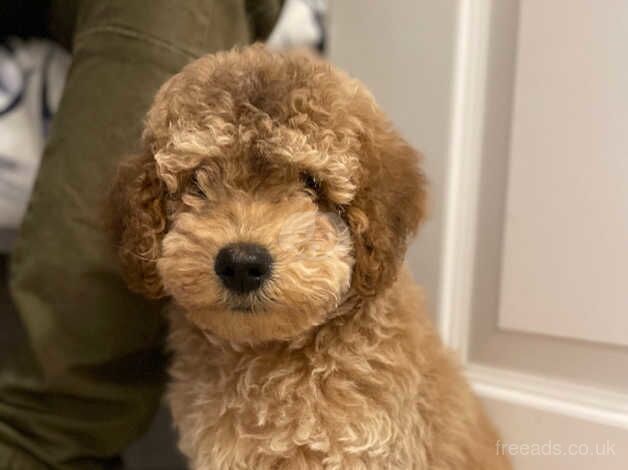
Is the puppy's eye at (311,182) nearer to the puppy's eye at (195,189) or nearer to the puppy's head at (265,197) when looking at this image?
the puppy's head at (265,197)

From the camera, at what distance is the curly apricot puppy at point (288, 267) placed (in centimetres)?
93

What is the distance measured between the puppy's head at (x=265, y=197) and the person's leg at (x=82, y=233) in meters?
0.17

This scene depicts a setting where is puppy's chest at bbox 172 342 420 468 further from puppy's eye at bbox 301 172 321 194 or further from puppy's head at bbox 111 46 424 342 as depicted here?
puppy's eye at bbox 301 172 321 194

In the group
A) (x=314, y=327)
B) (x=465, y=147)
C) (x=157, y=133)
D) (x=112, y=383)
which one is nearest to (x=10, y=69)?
(x=157, y=133)

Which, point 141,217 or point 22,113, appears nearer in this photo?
point 141,217

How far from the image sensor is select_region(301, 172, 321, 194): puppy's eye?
960mm

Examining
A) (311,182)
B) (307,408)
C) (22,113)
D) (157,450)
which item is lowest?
(157,450)

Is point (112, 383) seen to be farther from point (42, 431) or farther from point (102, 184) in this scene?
point (102, 184)

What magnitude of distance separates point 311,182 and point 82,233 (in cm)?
42

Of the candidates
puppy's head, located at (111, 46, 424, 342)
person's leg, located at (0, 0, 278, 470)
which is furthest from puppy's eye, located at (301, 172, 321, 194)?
person's leg, located at (0, 0, 278, 470)

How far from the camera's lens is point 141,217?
1.00 metres

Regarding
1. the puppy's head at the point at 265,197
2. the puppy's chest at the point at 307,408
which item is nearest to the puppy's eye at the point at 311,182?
the puppy's head at the point at 265,197

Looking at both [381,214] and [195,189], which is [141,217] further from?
[381,214]

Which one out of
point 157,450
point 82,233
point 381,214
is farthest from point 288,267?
point 157,450
